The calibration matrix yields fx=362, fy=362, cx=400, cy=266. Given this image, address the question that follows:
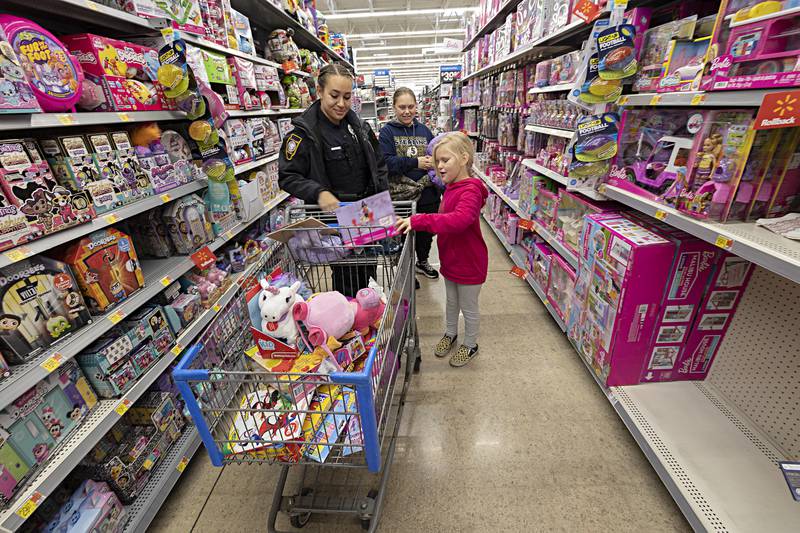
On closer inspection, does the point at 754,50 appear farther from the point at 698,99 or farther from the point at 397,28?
the point at 397,28

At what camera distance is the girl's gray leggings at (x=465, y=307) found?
2.25 meters

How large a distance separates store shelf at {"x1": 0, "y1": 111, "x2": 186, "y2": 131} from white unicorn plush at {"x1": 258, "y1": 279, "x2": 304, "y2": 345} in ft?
2.95

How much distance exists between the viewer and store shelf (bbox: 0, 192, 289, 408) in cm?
110

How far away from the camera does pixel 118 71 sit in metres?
1.61

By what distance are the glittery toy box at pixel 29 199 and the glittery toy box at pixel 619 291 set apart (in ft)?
7.50

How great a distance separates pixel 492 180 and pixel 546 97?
1.54 meters

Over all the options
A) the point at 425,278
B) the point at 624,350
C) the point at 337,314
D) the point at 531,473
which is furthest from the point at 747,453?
the point at 425,278

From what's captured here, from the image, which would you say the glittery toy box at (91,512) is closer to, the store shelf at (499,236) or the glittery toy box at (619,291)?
the glittery toy box at (619,291)

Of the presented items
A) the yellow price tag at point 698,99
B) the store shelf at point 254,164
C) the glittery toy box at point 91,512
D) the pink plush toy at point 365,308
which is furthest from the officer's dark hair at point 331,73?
the glittery toy box at point 91,512

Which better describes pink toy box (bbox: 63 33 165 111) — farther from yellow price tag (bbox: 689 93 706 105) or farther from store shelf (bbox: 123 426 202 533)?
yellow price tag (bbox: 689 93 706 105)

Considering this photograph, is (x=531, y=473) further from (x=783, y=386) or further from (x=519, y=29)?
(x=519, y=29)

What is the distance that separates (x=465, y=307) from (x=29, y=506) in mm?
2015

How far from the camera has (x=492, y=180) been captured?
15.2 feet

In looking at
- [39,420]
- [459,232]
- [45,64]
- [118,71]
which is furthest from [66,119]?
[459,232]
